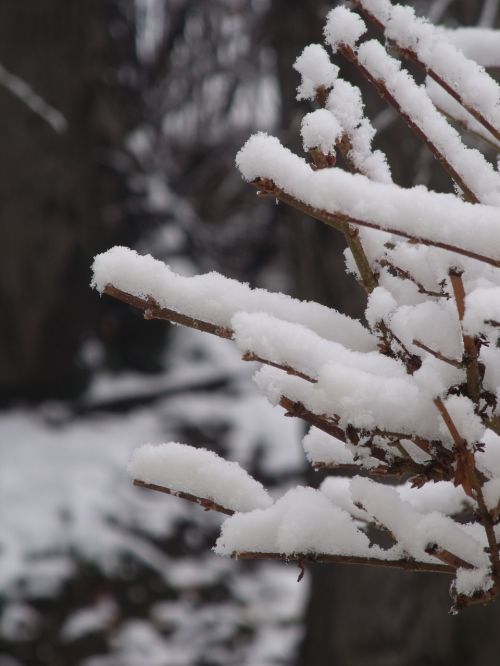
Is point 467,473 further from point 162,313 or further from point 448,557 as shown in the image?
point 162,313

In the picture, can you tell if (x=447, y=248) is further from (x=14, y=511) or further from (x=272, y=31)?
(x=14, y=511)

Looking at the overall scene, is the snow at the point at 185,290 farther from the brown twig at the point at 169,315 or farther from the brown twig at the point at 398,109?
the brown twig at the point at 398,109

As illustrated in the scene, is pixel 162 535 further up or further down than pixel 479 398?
further up

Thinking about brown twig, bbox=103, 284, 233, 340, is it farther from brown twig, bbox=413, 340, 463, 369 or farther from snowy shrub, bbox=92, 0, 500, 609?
brown twig, bbox=413, 340, 463, 369

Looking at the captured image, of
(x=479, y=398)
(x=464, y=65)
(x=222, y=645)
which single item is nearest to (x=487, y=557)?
(x=479, y=398)

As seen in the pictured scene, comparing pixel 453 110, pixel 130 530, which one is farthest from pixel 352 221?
pixel 130 530

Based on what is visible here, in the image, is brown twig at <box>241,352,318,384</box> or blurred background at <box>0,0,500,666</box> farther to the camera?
blurred background at <box>0,0,500,666</box>

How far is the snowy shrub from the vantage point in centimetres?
65

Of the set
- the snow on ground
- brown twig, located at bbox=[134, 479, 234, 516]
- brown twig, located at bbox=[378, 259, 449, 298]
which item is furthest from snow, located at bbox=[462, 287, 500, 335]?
the snow on ground

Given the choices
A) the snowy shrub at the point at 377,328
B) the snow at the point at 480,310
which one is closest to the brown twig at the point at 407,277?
the snowy shrub at the point at 377,328

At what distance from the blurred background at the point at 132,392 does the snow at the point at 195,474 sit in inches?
64.7

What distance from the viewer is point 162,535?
4.05 meters

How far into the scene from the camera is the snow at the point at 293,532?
2.47 ft

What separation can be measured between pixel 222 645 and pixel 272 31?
259cm
